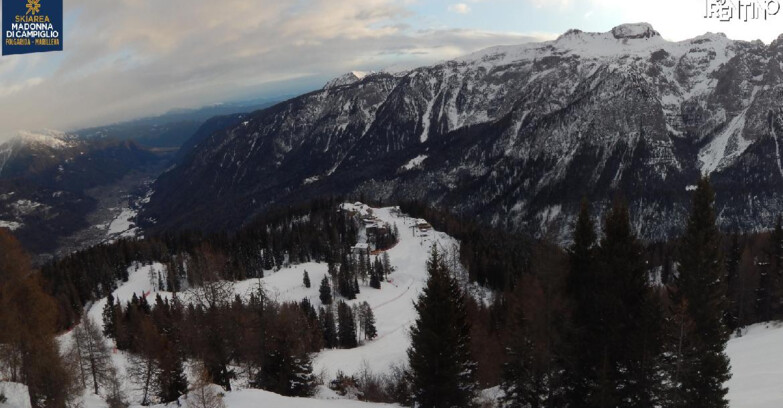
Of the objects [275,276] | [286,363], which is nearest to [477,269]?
[275,276]

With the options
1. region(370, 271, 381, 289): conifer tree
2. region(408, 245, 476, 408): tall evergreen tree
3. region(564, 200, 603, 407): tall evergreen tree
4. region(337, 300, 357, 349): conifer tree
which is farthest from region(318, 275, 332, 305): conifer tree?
region(564, 200, 603, 407): tall evergreen tree

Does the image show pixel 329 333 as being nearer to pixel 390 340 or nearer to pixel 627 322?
pixel 390 340

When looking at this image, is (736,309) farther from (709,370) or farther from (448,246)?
(448,246)

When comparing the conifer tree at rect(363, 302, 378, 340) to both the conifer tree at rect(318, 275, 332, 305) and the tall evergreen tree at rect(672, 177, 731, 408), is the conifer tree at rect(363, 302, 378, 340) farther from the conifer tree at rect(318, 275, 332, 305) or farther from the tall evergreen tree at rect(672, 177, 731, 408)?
the tall evergreen tree at rect(672, 177, 731, 408)

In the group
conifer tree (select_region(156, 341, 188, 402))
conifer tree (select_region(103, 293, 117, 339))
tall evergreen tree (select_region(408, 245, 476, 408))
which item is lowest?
conifer tree (select_region(103, 293, 117, 339))

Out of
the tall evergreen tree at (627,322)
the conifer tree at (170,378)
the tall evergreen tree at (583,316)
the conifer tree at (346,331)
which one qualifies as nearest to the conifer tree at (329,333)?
the conifer tree at (346,331)

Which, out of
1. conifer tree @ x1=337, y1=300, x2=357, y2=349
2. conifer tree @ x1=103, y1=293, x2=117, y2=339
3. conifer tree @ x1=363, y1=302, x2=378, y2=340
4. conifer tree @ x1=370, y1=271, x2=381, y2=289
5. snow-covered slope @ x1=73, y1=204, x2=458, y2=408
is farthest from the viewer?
conifer tree @ x1=370, y1=271, x2=381, y2=289

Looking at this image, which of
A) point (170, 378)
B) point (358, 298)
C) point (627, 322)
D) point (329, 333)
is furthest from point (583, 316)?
point (358, 298)

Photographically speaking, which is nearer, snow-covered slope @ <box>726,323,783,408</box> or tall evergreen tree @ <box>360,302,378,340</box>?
snow-covered slope @ <box>726,323,783,408</box>
